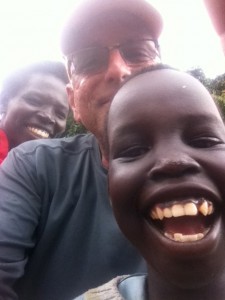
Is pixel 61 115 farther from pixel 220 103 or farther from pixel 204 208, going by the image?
pixel 220 103

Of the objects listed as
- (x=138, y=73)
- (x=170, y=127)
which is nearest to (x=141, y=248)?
(x=170, y=127)

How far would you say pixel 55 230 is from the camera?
1.83 metres

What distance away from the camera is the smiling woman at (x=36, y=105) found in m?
3.11

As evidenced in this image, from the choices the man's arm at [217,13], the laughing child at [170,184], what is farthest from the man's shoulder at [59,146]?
the man's arm at [217,13]

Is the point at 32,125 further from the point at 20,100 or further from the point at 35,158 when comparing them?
the point at 35,158

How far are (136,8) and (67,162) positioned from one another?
0.79 meters

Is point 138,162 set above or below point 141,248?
above

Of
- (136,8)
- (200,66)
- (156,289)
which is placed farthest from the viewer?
(200,66)

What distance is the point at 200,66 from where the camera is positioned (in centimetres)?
1677

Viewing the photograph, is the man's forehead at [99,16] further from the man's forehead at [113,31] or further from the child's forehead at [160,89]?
the child's forehead at [160,89]

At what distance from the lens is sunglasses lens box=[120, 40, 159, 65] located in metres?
2.07

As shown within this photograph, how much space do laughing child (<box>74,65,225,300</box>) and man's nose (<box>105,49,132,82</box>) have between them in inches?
24.8

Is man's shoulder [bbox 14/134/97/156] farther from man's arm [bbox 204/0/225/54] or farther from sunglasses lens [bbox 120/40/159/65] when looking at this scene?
man's arm [bbox 204/0/225/54]

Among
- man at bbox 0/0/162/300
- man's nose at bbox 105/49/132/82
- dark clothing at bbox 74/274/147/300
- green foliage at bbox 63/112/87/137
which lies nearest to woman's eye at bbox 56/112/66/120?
man at bbox 0/0/162/300
